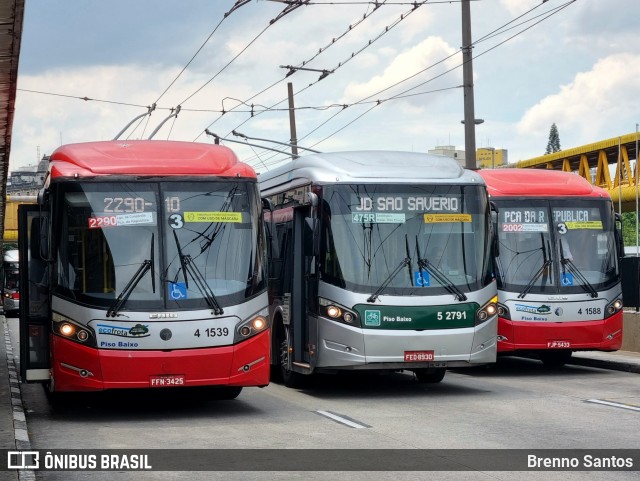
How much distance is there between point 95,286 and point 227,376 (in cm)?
175

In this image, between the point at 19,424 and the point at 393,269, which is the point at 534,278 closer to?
the point at 393,269

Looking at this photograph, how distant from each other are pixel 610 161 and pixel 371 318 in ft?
112

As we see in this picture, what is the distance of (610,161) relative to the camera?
154 ft

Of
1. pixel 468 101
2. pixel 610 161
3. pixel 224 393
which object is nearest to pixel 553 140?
pixel 610 161

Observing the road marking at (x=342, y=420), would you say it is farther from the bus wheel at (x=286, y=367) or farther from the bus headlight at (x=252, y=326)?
the bus wheel at (x=286, y=367)

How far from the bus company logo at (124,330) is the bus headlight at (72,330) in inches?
5.1

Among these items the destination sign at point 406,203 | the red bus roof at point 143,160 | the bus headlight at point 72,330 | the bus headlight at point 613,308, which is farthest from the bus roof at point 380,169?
the bus headlight at point 72,330

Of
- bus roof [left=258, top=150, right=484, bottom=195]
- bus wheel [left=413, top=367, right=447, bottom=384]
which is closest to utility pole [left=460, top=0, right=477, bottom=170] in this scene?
bus wheel [left=413, top=367, right=447, bottom=384]

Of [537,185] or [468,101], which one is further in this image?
[468,101]

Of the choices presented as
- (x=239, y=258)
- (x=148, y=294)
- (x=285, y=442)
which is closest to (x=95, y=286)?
(x=148, y=294)

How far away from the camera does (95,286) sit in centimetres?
1285

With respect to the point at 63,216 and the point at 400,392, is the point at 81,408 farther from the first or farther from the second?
the point at 400,392

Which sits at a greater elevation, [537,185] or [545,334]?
[537,185]

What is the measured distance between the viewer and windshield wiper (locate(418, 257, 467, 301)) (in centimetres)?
1522
